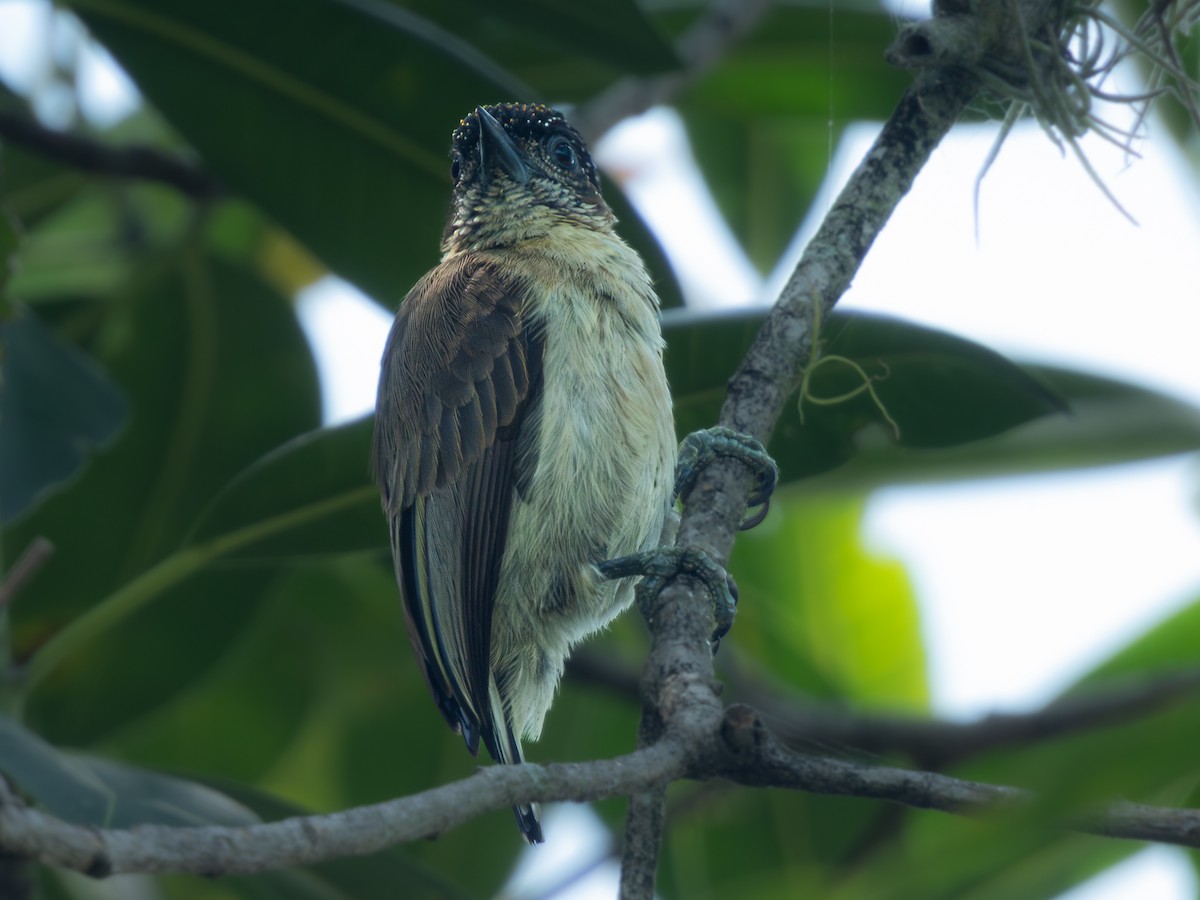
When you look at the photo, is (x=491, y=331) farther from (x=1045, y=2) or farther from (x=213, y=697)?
(x=213, y=697)

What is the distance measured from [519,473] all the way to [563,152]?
116 centimetres

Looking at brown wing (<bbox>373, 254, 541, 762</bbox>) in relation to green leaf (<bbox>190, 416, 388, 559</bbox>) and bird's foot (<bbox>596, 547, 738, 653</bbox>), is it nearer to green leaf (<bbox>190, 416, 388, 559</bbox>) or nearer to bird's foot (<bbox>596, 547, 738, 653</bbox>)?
green leaf (<bbox>190, 416, 388, 559</bbox>)

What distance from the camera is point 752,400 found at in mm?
2430

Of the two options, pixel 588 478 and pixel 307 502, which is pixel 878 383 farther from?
pixel 307 502

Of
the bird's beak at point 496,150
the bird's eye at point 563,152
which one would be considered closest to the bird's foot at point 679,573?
the bird's beak at point 496,150

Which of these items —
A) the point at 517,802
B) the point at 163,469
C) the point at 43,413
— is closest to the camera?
the point at 517,802

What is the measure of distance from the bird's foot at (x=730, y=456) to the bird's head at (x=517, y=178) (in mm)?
801

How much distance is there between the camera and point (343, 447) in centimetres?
328

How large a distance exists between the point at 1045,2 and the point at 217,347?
8.82 feet

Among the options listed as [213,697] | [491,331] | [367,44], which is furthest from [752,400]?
[213,697]

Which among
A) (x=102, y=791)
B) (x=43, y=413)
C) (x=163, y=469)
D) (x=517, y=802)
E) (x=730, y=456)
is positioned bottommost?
(x=517, y=802)

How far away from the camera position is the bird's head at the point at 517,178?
361 centimetres

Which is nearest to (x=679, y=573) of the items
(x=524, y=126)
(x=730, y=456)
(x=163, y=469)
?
(x=730, y=456)

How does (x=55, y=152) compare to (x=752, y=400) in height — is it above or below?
above
